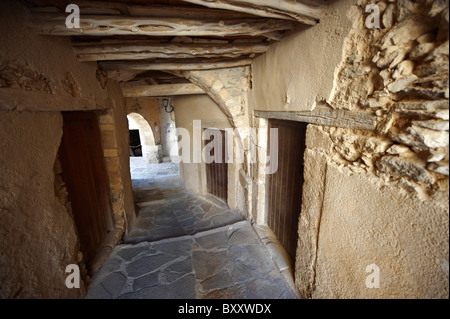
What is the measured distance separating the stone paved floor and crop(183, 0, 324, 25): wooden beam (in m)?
3.01

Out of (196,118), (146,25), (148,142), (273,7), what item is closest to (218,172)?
(196,118)

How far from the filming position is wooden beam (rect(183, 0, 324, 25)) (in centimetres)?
136

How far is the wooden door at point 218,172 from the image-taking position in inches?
190

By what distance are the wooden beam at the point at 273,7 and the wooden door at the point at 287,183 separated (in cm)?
108

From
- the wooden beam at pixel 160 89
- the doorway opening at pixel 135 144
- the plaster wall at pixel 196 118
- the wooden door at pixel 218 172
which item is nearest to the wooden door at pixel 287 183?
the wooden door at pixel 218 172

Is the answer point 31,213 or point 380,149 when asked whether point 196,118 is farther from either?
point 380,149

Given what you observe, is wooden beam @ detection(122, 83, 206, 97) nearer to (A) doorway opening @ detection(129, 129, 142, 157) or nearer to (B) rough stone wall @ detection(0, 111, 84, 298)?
(B) rough stone wall @ detection(0, 111, 84, 298)

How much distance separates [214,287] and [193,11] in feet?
10.5

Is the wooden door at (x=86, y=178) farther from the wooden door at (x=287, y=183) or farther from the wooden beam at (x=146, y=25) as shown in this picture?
the wooden door at (x=287, y=183)

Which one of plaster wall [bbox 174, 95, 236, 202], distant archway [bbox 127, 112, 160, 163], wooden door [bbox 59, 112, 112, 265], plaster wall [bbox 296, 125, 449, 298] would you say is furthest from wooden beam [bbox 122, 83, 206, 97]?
distant archway [bbox 127, 112, 160, 163]

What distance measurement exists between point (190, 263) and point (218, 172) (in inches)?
103

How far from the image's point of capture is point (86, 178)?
9.20 ft
